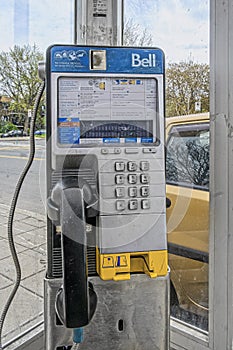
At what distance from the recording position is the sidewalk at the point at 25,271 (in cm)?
103

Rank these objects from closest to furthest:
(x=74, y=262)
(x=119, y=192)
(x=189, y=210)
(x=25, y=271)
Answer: (x=74, y=262) < (x=119, y=192) < (x=25, y=271) < (x=189, y=210)

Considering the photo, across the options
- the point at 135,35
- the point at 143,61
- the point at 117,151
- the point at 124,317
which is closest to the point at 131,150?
the point at 117,151

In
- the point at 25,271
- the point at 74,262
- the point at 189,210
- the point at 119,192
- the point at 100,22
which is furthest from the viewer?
the point at 189,210

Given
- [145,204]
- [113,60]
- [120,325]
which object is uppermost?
[113,60]

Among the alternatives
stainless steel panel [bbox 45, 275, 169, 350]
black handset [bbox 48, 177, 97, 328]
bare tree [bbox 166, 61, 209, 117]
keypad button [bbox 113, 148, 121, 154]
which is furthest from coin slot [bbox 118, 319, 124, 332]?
bare tree [bbox 166, 61, 209, 117]

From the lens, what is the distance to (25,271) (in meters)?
1.08

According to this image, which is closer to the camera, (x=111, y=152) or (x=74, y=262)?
(x=74, y=262)

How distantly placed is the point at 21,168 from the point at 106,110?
367 millimetres

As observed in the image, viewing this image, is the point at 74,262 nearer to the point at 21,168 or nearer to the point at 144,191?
the point at 144,191

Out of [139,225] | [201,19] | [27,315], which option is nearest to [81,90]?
[139,225]

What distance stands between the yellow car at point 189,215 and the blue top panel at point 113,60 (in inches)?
14.1

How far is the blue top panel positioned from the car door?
401mm

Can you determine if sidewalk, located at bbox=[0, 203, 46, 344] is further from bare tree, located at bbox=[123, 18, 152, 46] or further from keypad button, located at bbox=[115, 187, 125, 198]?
bare tree, located at bbox=[123, 18, 152, 46]

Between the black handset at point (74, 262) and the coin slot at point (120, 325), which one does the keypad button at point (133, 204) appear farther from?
the coin slot at point (120, 325)
